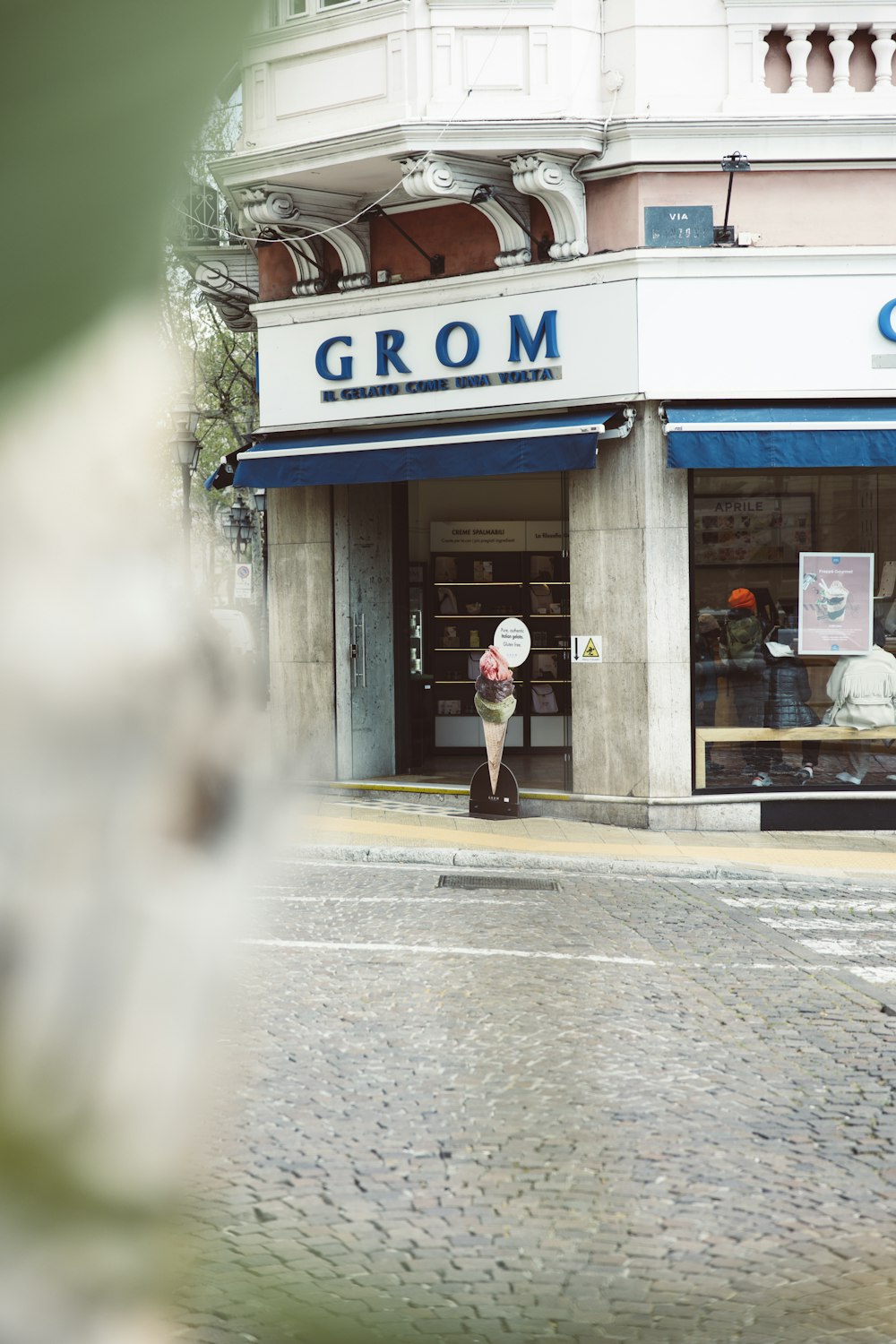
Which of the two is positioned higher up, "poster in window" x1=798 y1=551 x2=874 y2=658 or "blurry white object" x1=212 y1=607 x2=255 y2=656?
"poster in window" x1=798 y1=551 x2=874 y2=658

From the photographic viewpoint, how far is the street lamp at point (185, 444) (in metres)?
0.39

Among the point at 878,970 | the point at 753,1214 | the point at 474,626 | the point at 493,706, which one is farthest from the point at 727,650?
the point at 753,1214

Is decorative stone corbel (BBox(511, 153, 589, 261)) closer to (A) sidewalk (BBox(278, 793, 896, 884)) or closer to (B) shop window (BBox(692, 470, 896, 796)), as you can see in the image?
(B) shop window (BBox(692, 470, 896, 796))

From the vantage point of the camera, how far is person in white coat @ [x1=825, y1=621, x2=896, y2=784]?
12.6m

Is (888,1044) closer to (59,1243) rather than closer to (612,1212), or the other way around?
(612,1212)

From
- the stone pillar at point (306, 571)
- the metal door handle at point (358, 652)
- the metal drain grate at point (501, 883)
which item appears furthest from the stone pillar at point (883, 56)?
the metal drain grate at point (501, 883)

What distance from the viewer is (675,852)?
444 inches

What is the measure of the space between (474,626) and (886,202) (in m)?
6.08

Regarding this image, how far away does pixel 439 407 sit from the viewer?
44.8 feet

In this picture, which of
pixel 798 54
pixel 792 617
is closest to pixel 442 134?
pixel 798 54

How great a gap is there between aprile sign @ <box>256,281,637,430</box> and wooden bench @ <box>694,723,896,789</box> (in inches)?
114

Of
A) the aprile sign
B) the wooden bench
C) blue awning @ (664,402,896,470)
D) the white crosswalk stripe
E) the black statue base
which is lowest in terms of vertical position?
the white crosswalk stripe

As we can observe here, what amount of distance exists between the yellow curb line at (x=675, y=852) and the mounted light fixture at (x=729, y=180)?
4.86 m

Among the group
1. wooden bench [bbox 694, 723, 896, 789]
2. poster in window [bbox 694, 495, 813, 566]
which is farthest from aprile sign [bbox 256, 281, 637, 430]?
wooden bench [bbox 694, 723, 896, 789]
